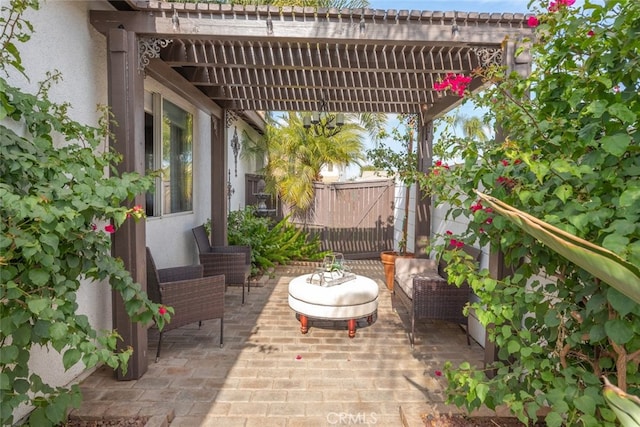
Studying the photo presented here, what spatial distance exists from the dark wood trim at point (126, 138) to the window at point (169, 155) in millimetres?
845

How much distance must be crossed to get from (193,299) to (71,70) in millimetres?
2099

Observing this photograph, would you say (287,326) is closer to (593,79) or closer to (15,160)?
(15,160)

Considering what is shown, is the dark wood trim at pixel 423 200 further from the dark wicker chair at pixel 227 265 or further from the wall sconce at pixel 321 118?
the dark wicker chair at pixel 227 265

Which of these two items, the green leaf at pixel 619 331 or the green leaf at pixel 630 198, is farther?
the green leaf at pixel 619 331

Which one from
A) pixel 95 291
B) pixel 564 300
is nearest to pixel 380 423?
pixel 564 300

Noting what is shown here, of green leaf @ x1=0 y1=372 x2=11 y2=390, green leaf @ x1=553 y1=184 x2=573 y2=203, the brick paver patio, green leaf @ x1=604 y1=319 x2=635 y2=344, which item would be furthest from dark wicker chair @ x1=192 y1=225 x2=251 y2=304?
green leaf @ x1=604 y1=319 x2=635 y2=344

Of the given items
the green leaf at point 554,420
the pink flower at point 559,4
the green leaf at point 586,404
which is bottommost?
the green leaf at point 554,420

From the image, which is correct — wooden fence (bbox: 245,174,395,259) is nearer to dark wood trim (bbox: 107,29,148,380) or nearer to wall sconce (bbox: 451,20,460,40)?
wall sconce (bbox: 451,20,460,40)

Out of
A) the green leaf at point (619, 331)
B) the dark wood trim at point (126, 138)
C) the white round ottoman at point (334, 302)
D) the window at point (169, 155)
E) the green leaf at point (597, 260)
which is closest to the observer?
the green leaf at point (597, 260)

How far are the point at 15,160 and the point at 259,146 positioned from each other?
7964mm

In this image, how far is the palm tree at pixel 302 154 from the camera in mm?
8641

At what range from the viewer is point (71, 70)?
267 cm

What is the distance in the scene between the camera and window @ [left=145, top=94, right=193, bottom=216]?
4.23 m

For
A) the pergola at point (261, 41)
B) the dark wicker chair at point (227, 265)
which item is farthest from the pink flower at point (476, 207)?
the dark wicker chair at point (227, 265)
